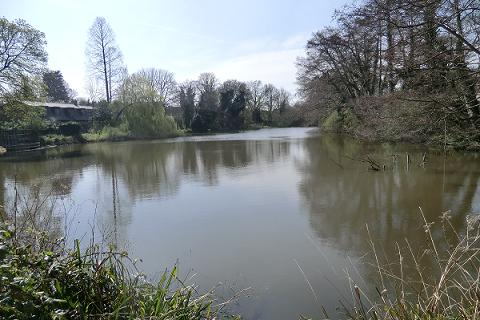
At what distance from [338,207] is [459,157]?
294 inches

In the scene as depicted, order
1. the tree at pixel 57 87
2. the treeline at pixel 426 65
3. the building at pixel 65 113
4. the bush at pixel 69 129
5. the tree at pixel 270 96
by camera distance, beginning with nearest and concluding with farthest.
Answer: the treeline at pixel 426 65
the bush at pixel 69 129
the building at pixel 65 113
the tree at pixel 57 87
the tree at pixel 270 96

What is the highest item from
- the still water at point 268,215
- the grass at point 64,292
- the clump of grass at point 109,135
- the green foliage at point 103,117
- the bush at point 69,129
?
the green foliage at point 103,117

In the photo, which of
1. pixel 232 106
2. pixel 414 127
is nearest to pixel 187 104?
pixel 232 106

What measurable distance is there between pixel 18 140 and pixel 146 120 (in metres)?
10.3

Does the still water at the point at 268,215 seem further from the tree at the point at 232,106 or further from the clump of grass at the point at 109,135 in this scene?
the tree at the point at 232,106

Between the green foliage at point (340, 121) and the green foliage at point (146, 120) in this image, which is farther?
the green foliage at point (146, 120)

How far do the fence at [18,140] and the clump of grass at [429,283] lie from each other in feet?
84.5

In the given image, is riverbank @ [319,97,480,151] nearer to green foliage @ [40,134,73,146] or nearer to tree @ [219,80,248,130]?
green foliage @ [40,134,73,146]

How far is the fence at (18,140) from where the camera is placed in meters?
25.1

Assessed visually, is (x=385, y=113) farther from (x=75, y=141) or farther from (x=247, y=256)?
(x=75, y=141)

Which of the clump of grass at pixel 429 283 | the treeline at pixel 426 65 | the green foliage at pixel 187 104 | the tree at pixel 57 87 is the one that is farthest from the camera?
the tree at pixel 57 87

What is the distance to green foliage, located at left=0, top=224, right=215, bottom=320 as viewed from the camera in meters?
1.96

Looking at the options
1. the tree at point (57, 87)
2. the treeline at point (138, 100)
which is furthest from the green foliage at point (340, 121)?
the tree at point (57, 87)

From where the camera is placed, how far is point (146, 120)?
33.6m
